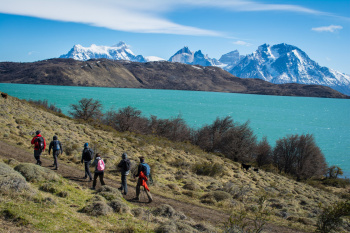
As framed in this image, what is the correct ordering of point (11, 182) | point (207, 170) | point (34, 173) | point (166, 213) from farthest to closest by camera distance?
point (207, 170), point (34, 173), point (166, 213), point (11, 182)

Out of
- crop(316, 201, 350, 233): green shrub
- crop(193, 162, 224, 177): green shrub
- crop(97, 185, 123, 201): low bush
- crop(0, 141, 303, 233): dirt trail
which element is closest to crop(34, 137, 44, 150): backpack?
crop(0, 141, 303, 233): dirt trail

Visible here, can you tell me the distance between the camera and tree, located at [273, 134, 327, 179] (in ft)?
133

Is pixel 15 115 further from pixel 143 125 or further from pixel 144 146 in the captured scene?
pixel 143 125

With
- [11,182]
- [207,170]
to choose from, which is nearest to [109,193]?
[11,182]

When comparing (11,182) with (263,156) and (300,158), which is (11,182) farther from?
(300,158)

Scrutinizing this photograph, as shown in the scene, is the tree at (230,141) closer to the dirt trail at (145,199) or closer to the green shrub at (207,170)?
the green shrub at (207,170)

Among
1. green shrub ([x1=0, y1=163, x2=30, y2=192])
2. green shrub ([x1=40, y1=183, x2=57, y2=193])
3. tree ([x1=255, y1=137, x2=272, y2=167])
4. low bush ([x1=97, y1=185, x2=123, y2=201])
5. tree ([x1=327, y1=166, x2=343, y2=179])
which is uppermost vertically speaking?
green shrub ([x1=0, y1=163, x2=30, y2=192])

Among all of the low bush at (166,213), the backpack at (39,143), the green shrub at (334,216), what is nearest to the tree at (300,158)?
the green shrub at (334,216)

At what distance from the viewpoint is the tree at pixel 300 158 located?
4057cm

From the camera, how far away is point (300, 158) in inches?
1636

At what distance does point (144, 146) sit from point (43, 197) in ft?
69.3

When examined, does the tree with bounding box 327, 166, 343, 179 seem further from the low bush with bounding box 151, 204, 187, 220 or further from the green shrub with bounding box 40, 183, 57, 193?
the green shrub with bounding box 40, 183, 57, 193

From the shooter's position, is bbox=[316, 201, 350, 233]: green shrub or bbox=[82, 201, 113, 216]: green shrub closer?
bbox=[82, 201, 113, 216]: green shrub

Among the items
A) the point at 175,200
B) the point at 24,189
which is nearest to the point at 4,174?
the point at 24,189
